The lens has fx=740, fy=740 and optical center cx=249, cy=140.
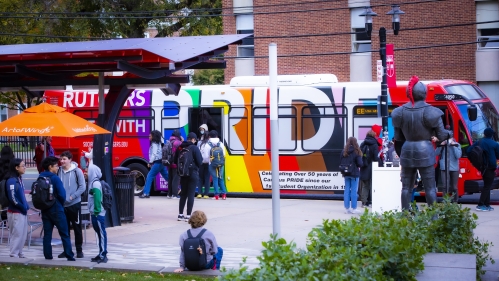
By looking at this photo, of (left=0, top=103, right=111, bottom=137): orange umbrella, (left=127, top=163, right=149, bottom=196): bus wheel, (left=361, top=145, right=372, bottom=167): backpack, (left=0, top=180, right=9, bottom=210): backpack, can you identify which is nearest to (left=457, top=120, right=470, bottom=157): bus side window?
(left=361, top=145, right=372, bottom=167): backpack

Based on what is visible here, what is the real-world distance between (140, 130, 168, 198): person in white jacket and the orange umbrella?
7.17 m

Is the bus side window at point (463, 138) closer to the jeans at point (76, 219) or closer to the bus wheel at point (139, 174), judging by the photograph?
the bus wheel at point (139, 174)

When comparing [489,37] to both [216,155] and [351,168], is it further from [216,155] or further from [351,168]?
[351,168]

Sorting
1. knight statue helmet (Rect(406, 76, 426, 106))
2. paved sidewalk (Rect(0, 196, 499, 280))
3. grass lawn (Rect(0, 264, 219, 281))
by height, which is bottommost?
paved sidewalk (Rect(0, 196, 499, 280))

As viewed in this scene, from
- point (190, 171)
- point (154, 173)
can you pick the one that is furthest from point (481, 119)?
point (154, 173)

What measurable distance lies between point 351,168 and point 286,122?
166 inches

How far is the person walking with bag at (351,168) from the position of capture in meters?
16.2

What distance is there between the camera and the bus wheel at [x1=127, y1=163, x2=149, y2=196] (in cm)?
2125

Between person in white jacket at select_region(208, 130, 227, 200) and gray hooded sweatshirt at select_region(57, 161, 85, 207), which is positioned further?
person in white jacket at select_region(208, 130, 227, 200)

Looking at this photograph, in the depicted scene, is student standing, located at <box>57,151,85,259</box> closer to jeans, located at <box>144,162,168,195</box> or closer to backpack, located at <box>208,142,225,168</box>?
backpack, located at <box>208,142,225,168</box>

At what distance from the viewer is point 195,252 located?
9.21m

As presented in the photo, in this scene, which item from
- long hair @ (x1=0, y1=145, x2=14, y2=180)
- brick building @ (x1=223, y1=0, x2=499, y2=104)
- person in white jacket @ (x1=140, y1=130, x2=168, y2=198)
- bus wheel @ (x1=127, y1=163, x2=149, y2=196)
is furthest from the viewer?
brick building @ (x1=223, y1=0, x2=499, y2=104)

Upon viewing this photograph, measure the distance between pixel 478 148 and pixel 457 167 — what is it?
0.64m

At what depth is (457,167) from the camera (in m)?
16.6
